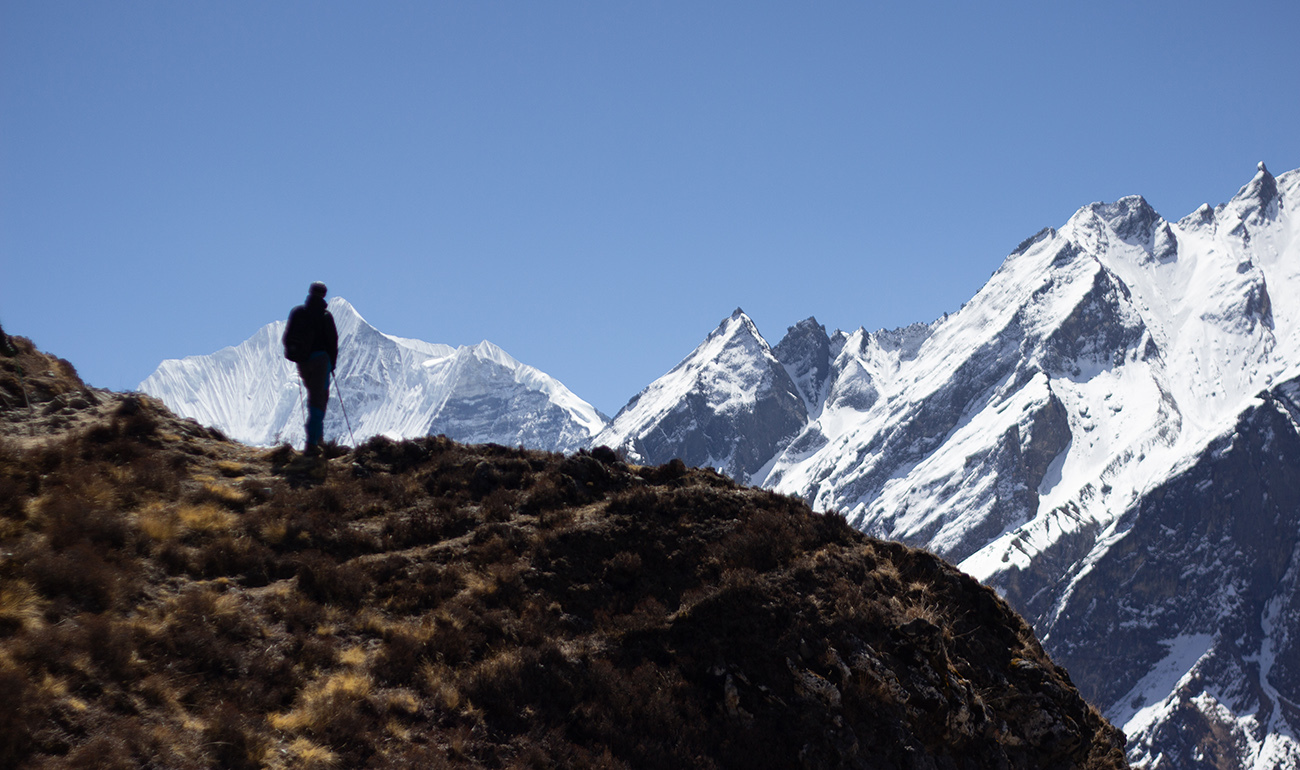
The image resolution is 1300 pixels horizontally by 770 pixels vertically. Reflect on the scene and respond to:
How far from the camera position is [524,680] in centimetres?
1401

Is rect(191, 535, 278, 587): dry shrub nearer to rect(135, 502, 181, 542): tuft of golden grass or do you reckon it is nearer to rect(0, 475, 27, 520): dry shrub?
rect(135, 502, 181, 542): tuft of golden grass

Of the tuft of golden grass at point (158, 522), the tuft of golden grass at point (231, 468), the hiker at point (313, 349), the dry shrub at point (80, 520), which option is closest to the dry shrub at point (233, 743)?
the dry shrub at point (80, 520)

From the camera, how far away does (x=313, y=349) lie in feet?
68.5

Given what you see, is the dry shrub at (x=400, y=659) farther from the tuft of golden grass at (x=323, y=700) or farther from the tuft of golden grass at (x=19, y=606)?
the tuft of golden grass at (x=19, y=606)

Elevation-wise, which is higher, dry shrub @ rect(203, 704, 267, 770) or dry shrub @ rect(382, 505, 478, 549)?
dry shrub @ rect(382, 505, 478, 549)

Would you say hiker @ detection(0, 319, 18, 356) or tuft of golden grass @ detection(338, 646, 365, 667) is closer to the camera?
tuft of golden grass @ detection(338, 646, 365, 667)

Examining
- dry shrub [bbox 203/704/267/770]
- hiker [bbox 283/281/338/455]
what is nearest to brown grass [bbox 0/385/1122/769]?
dry shrub [bbox 203/704/267/770]

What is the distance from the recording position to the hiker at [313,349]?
67.8ft

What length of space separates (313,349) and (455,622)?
29.2 feet

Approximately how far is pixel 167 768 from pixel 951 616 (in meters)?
13.5

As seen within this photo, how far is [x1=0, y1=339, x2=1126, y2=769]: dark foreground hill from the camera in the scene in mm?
11641

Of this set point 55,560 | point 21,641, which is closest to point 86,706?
point 21,641

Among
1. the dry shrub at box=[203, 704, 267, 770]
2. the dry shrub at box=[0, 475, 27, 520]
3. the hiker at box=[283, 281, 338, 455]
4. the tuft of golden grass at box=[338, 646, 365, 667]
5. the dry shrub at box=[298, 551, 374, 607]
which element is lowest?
the dry shrub at box=[203, 704, 267, 770]

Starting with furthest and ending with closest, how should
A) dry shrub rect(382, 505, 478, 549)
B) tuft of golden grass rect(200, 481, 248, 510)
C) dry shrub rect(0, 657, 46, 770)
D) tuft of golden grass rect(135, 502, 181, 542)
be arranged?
dry shrub rect(382, 505, 478, 549), tuft of golden grass rect(200, 481, 248, 510), tuft of golden grass rect(135, 502, 181, 542), dry shrub rect(0, 657, 46, 770)
